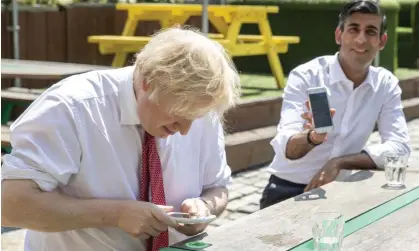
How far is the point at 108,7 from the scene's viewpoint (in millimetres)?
9312

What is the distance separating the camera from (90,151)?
83.5 inches

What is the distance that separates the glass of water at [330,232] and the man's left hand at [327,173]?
129 cm

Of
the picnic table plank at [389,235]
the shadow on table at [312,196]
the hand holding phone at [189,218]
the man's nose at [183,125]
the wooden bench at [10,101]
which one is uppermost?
the man's nose at [183,125]

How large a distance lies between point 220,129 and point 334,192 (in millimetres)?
535

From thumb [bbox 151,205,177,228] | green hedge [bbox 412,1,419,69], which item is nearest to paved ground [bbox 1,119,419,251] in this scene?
thumb [bbox 151,205,177,228]

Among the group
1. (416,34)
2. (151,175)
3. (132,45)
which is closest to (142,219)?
(151,175)

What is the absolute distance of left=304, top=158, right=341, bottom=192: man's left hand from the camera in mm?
3287

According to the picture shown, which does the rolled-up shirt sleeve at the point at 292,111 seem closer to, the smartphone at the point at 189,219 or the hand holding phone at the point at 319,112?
the hand holding phone at the point at 319,112

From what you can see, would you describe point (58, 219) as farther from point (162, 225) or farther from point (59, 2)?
point (59, 2)

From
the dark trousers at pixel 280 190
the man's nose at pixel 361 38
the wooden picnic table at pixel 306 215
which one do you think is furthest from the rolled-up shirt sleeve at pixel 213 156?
the man's nose at pixel 361 38

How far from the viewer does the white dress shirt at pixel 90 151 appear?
6.64 ft

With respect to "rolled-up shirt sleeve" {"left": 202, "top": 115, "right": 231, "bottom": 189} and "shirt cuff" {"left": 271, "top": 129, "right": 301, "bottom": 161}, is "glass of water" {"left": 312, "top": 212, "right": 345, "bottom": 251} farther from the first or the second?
"shirt cuff" {"left": 271, "top": 129, "right": 301, "bottom": 161}

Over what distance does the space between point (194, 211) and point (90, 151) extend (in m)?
0.34

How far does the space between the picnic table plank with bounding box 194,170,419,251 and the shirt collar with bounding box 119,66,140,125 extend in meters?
0.38
